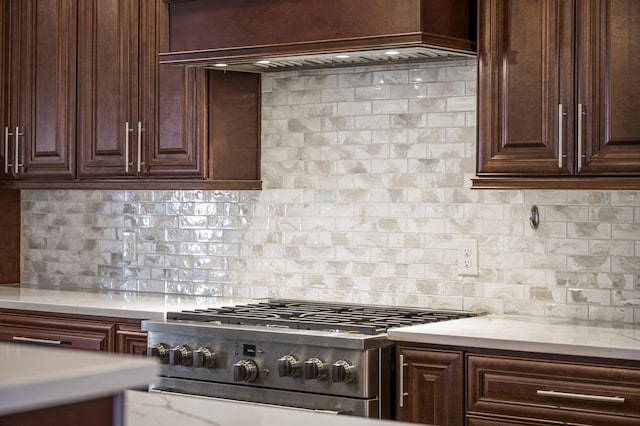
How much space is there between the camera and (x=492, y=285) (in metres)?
3.95

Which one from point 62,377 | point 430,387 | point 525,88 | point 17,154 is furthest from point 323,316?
point 62,377

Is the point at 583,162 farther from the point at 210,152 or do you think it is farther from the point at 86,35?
the point at 86,35

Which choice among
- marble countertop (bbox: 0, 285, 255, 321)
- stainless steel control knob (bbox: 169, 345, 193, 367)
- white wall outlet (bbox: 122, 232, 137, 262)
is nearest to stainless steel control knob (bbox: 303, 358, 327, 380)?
stainless steel control knob (bbox: 169, 345, 193, 367)

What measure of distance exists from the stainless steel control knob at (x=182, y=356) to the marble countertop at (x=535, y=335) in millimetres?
781

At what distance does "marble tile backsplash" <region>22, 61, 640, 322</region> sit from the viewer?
3766 millimetres

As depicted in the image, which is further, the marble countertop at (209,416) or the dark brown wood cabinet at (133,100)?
the dark brown wood cabinet at (133,100)

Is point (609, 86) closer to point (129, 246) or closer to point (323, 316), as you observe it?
point (323, 316)

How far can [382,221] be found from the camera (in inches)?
165

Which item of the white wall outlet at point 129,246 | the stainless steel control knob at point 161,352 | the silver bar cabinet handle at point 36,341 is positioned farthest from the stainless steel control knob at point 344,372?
the white wall outlet at point 129,246

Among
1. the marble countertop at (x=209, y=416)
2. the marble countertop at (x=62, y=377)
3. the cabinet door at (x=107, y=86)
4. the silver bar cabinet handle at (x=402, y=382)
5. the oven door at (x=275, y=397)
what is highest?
the cabinet door at (x=107, y=86)

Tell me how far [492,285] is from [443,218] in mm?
324

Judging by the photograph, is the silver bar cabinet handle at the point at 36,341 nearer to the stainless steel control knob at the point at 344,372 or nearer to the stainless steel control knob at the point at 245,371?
the stainless steel control knob at the point at 245,371

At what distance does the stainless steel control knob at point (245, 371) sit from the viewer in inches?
140

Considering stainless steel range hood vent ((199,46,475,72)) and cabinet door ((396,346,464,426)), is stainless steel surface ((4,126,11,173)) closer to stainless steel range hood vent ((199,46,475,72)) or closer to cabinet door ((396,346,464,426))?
stainless steel range hood vent ((199,46,475,72))
